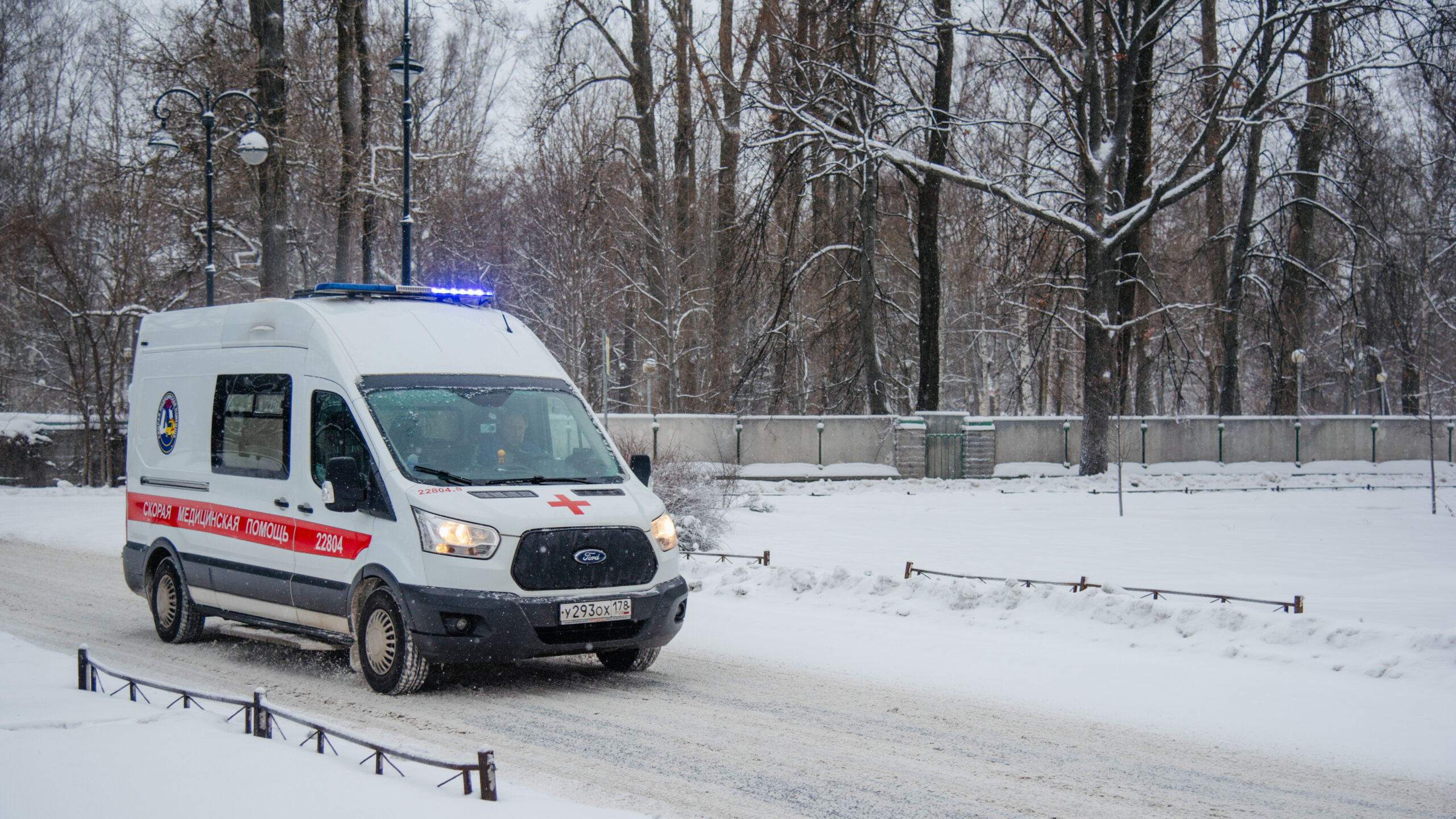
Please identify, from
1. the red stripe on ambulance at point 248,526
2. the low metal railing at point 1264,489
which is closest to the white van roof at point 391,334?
the red stripe on ambulance at point 248,526

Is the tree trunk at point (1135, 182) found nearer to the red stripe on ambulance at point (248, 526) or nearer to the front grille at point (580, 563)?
the front grille at point (580, 563)

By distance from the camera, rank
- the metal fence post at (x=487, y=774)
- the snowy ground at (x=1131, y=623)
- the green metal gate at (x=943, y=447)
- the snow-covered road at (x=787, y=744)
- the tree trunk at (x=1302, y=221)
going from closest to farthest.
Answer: the metal fence post at (x=487, y=774), the snow-covered road at (x=787, y=744), the snowy ground at (x=1131, y=623), the tree trunk at (x=1302, y=221), the green metal gate at (x=943, y=447)

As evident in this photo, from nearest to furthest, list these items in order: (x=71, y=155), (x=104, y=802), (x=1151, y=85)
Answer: (x=104, y=802), (x=1151, y=85), (x=71, y=155)

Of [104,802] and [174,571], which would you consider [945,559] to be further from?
[104,802]

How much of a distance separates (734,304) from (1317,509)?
48.7 feet

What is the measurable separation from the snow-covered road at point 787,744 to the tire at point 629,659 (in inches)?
3.5

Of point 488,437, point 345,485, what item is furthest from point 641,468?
point 345,485

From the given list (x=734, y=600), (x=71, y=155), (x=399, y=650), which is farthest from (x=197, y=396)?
(x=71, y=155)

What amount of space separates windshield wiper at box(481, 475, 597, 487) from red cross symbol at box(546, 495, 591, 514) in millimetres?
332

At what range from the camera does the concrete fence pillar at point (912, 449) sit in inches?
1192

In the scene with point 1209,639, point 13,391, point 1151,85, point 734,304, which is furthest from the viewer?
point 13,391

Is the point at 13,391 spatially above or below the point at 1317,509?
above

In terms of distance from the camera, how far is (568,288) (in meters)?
39.9

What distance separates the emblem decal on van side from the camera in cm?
1014
